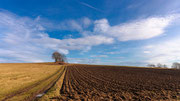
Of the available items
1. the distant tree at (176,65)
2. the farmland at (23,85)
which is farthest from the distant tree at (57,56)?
the distant tree at (176,65)

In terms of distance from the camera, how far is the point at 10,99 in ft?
31.8

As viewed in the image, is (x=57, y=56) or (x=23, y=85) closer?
(x=23, y=85)

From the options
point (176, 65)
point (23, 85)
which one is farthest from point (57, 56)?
point (176, 65)

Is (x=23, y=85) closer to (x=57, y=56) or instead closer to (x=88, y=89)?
(x=88, y=89)

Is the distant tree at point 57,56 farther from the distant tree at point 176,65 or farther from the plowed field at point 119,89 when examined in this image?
the distant tree at point 176,65

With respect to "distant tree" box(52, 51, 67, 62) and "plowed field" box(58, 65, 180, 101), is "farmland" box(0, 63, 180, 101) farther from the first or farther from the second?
"distant tree" box(52, 51, 67, 62)

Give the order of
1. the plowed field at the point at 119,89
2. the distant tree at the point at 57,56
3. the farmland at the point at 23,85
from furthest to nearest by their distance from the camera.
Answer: the distant tree at the point at 57,56 → the farmland at the point at 23,85 → the plowed field at the point at 119,89

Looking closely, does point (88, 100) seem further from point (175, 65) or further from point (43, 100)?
point (175, 65)

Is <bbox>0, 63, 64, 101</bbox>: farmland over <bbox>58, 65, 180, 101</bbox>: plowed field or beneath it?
beneath

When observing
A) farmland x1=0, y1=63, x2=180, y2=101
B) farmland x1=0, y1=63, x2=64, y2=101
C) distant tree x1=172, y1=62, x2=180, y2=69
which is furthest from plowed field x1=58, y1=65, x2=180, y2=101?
distant tree x1=172, y1=62, x2=180, y2=69

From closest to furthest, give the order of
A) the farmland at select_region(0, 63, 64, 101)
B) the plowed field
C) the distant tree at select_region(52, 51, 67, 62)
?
the plowed field → the farmland at select_region(0, 63, 64, 101) → the distant tree at select_region(52, 51, 67, 62)

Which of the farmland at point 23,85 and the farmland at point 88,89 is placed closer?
the farmland at point 88,89

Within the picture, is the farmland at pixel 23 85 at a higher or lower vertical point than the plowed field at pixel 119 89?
lower

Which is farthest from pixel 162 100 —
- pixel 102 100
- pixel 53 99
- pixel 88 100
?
pixel 53 99
